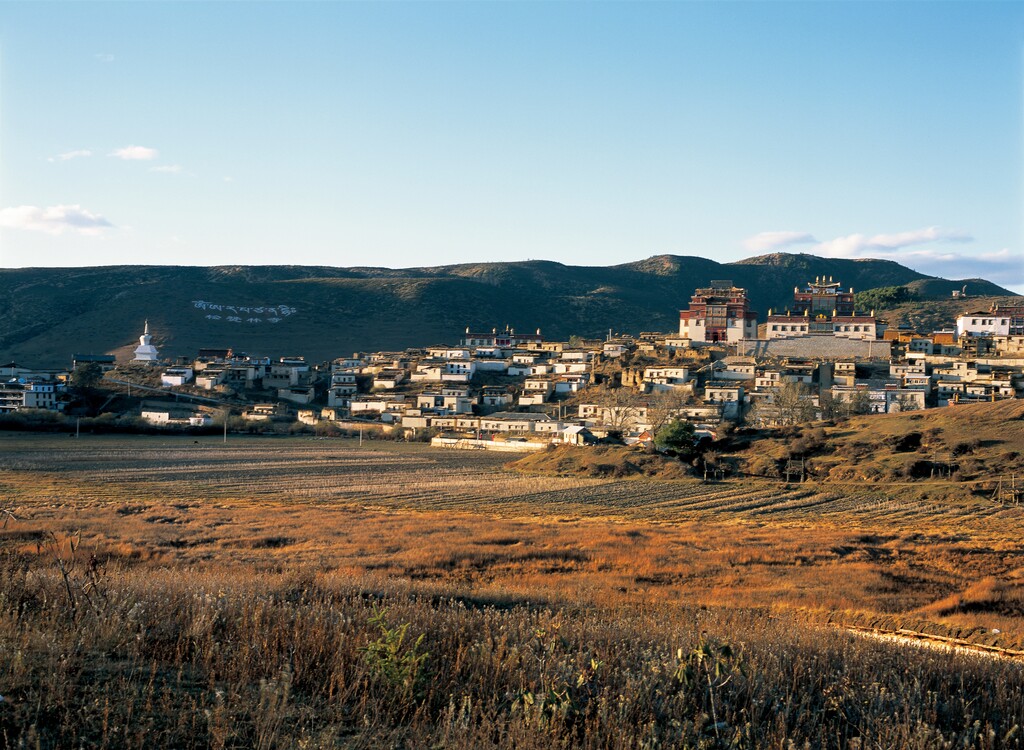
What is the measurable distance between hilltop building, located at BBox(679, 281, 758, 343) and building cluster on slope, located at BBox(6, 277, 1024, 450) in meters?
0.15

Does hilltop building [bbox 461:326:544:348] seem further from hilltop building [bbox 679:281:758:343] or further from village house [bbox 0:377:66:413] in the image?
village house [bbox 0:377:66:413]

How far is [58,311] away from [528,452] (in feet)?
461

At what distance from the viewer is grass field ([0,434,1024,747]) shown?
4891 millimetres

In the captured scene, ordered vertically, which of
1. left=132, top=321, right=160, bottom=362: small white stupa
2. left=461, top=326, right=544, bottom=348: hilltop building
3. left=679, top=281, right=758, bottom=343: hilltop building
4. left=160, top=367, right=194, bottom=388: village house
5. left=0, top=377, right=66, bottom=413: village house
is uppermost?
left=679, top=281, right=758, bottom=343: hilltop building

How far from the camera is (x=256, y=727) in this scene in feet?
15.1

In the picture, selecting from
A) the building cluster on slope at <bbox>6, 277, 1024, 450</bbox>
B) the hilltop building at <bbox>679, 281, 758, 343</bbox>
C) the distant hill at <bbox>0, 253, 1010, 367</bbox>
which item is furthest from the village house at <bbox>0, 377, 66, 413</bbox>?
the hilltop building at <bbox>679, 281, 758, 343</bbox>

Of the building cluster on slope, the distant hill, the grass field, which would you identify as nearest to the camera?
the grass field

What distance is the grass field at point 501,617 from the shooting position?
4891 millimetres

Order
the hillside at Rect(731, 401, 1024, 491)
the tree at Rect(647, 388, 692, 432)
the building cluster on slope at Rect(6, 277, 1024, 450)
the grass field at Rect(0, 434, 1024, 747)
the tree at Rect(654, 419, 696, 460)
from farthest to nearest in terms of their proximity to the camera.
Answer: the building cluster on slope at Rect(6, 277, 1024, 450) → the tree at Rect(647, 388, 692, 432) → the tree at Rect(654, 419, 696, 460) → the hillside at Rect(731, 401, 1024, 491) → the grass field at Rect(0, 434, 1024, 747)

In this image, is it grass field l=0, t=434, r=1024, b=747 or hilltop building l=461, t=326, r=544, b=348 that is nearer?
grass field l=0, t=434, r=1024, b=747

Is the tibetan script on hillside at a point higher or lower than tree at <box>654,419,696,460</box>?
higher

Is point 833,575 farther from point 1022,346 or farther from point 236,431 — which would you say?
point 1022,346

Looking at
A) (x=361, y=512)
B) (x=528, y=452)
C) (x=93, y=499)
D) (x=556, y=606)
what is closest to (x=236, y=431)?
(x=528, y=452)

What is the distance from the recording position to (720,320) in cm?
9662
